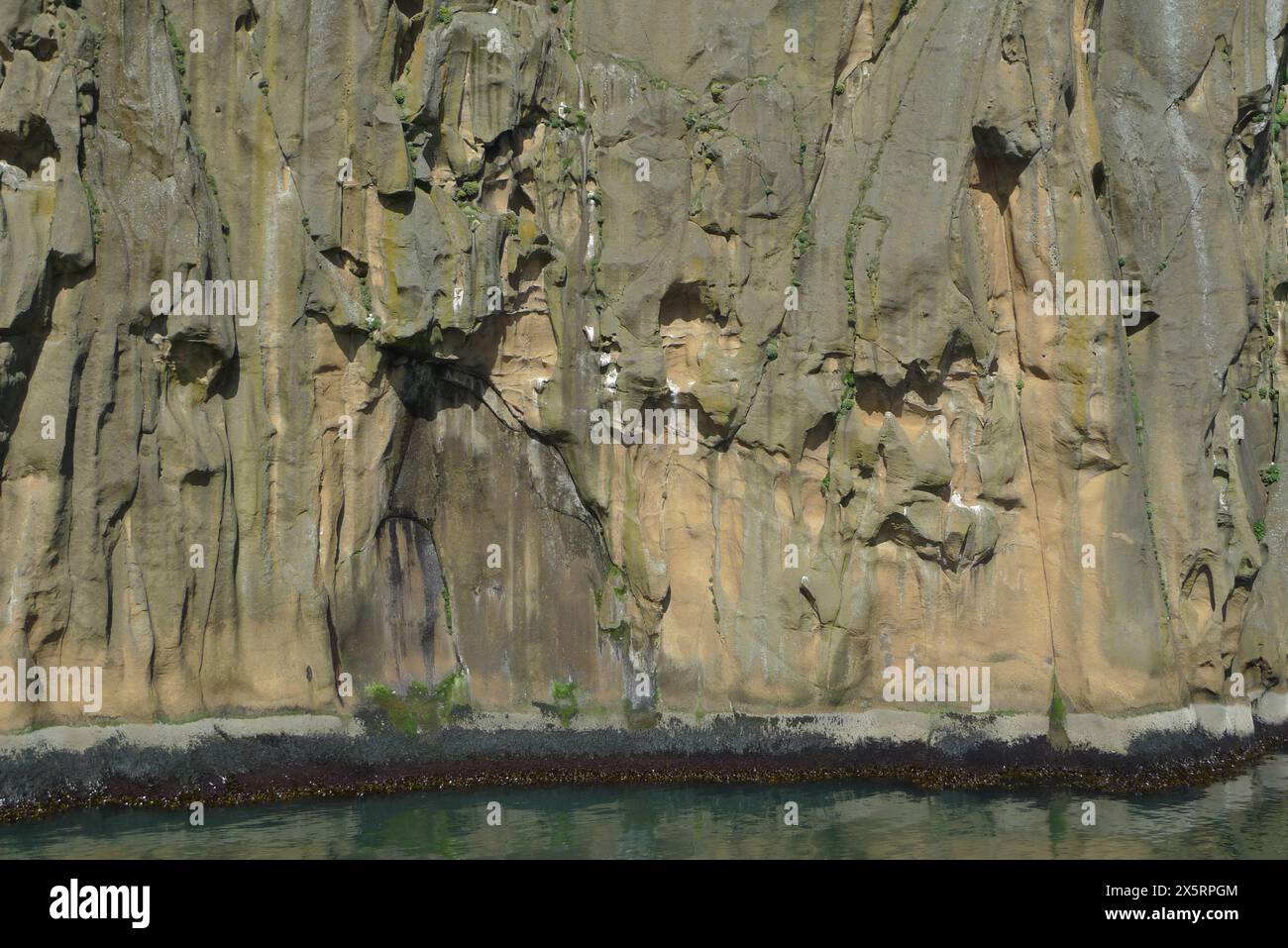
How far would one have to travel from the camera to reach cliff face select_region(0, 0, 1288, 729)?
62.3 feet

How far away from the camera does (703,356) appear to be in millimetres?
20266

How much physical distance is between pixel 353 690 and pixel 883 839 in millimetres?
7535

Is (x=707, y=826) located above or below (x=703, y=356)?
below

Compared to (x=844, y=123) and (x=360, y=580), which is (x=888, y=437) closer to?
(x=844, y=123)

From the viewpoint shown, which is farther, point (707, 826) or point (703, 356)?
point (703, 356)

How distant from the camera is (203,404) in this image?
61.9 feet

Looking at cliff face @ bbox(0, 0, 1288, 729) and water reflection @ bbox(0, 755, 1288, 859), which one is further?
cliff face @ bbox(0, 0, 1288, 729)

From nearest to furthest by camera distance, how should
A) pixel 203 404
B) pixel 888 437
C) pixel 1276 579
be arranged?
1. pixel 203 404
2. pixel 888 437
3. pixel 1276 579

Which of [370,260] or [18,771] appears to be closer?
[18,771]

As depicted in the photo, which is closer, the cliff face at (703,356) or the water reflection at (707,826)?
the water reflection at (707,826)

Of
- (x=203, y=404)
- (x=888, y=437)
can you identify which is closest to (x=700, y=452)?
(x=888, y=437)

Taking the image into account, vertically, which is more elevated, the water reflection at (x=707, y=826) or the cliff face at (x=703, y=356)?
the cliff face at (x=703, y=356)

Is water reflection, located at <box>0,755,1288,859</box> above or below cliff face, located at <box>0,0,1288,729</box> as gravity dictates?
below

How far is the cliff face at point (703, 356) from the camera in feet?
62.3
